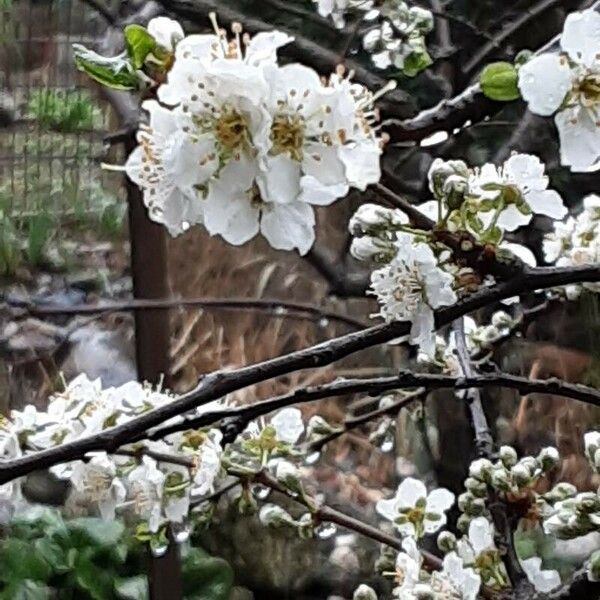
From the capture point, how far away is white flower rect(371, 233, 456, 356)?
0.43 m

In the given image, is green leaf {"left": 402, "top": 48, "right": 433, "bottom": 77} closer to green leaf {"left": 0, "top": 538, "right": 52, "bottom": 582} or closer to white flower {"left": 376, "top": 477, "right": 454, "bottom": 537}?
white flower {"left": 376, "top": 477, "right": 454, "bottom": 537}

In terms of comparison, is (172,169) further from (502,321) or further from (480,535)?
(502,321)

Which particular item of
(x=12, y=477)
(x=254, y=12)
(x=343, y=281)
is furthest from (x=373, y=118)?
(x=254, y=12)

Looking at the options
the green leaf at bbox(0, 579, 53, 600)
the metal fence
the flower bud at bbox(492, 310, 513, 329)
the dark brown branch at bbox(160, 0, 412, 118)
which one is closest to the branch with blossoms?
the flower bud at bbox(492, 310, 513, 329)

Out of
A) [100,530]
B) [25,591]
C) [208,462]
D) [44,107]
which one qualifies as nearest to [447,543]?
[208,462]

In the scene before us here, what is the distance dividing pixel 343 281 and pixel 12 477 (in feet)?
2.85

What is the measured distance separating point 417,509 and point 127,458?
0.19 meters

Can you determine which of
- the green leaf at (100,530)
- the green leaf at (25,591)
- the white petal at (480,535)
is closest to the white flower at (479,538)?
the white petal at (480,535)

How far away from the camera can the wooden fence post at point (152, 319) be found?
41.6 inches

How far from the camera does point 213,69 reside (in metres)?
0.36

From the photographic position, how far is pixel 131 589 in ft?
5.76

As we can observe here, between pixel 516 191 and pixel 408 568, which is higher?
pixel 516 191

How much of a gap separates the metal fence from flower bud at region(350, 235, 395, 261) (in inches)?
40.2

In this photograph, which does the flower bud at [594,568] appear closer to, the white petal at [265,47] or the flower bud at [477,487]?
the flower bud at [477,487]
